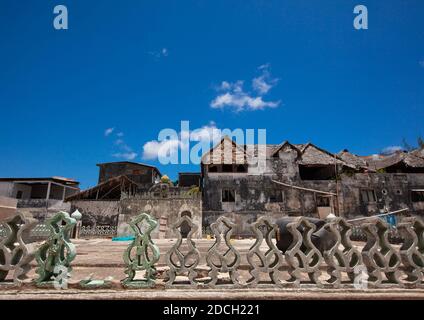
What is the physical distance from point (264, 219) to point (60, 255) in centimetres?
349

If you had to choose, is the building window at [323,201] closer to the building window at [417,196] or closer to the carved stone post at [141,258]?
the building window at [417,196]

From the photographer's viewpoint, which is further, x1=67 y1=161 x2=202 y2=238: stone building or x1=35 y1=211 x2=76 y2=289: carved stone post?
x1=67 y1=161 x2=202 y2=238: stone building

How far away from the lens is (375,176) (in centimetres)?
2391

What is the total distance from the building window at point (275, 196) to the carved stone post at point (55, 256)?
20.9m

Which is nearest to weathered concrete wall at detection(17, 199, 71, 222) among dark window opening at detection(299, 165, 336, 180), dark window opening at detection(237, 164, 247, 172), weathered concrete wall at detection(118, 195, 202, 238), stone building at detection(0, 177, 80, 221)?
stone building at detection(0, 177, 80, 221)

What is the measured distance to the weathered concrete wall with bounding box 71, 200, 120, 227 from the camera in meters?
23.4

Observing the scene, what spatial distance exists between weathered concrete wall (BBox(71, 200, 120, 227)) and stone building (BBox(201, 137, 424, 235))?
28.0 ft

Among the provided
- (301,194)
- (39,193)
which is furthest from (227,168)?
(39,193)

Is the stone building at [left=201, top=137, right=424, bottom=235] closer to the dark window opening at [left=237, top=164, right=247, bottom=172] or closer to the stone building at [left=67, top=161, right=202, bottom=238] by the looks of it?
the dark window opening at [left=237, top=164, right=247, bottom=172]

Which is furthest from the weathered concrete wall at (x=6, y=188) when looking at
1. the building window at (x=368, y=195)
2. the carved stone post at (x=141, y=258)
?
the building window at (x=368, y=195)

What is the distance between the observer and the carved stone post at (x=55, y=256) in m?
4.00

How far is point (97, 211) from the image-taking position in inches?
930

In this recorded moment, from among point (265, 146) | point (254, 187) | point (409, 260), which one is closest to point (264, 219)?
point (409, 260)

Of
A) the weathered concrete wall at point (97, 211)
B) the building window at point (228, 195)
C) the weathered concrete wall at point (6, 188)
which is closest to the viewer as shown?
the weathered concrete wall at point (97, 211)
